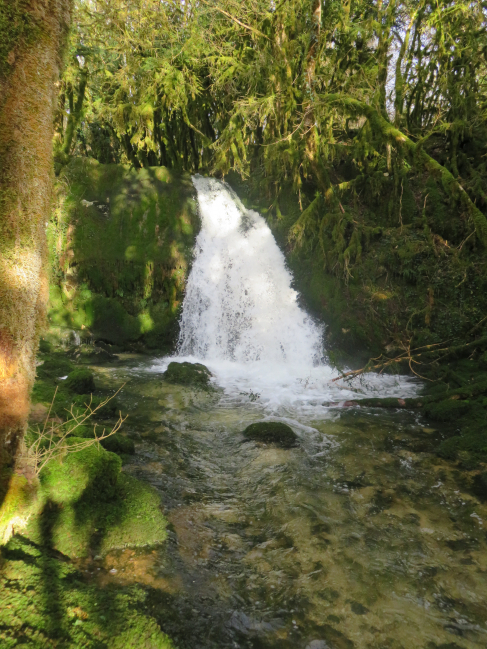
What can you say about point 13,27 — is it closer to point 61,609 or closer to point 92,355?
point 61,609

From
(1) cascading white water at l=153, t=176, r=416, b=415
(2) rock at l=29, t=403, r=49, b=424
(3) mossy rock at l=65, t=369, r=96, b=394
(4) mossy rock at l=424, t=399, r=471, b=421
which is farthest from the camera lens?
(1) cascading white water at l=153, t=176, r=416, b=415

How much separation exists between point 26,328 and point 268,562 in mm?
2723

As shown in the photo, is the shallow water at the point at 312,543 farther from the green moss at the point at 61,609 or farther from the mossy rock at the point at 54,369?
the mossy rock at the point at 54,369

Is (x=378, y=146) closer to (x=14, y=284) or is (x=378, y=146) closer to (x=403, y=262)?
(x=403, y=262)

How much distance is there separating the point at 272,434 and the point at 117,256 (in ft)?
28.1

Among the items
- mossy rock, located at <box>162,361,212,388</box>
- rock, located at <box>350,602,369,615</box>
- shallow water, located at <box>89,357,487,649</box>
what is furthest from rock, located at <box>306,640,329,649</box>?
mossy rock, located at <box>162,361,212,388</box>

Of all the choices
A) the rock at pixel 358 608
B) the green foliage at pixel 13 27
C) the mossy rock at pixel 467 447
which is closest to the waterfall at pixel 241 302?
the mossy rock at pixel 467 447

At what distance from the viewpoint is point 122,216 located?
1256 cm

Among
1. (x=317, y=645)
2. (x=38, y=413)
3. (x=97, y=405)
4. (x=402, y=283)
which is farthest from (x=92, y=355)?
(x=317, y=645)

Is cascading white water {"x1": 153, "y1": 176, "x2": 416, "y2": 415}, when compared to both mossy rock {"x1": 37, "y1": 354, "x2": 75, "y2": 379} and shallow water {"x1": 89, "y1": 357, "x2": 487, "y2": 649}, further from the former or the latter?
shallow water {"x1": 89, "y1": 357, "x2": 487, "y2": 649}

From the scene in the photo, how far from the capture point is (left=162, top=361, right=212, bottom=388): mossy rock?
8617 millimetres

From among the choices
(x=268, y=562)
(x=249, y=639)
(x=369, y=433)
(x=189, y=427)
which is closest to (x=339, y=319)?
(x=369, y=433)

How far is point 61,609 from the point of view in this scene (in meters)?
2.40

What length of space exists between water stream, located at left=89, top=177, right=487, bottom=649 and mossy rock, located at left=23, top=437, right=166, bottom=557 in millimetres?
198
